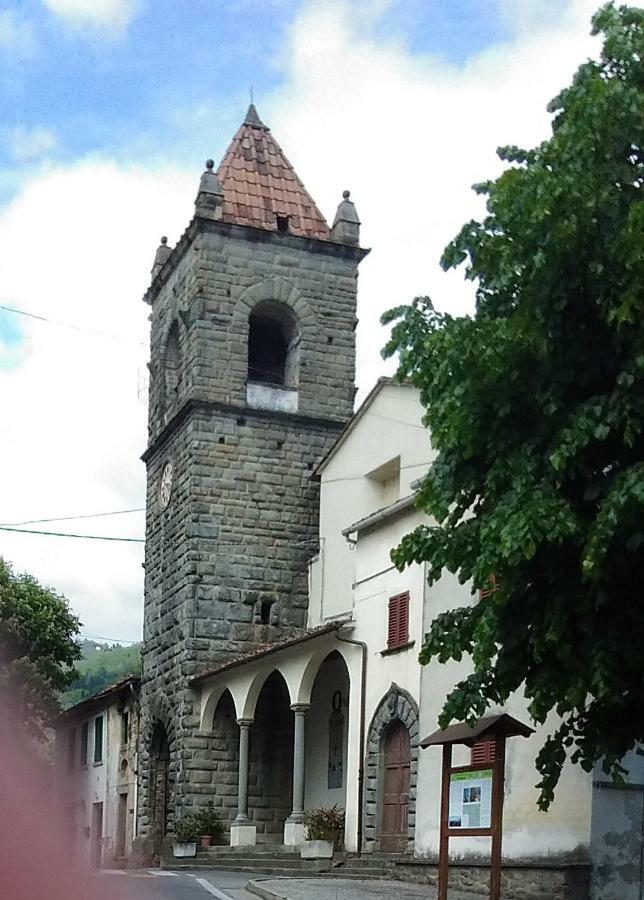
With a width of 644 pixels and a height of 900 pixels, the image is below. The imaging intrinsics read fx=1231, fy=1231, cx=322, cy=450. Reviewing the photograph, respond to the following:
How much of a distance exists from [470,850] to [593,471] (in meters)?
8.28

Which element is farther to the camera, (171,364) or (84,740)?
(84,740)

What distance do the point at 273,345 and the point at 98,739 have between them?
1461cm

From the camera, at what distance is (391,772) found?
20.3 m

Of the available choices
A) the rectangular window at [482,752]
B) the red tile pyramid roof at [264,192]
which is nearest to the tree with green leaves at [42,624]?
the red tile pyramid roof at [264,192]

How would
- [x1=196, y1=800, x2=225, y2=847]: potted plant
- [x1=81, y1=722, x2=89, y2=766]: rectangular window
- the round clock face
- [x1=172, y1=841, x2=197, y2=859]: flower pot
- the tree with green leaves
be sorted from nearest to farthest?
1. [x1=172, y1=841, x2=197, y2=859]: flower pot
2. [x1=196, y1=800, x2=225, y2=847]: potted plant
3. the round clock face
4. the tree with green leaves
5. [x1=81, y1=722, x2=89, y2=766]: rectangular window

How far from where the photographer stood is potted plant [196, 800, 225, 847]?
25.7 metres

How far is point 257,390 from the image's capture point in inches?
1156

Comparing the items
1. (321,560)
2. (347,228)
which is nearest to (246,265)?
(347,228)

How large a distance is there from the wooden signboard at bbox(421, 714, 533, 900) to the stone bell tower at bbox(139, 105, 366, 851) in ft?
51.2

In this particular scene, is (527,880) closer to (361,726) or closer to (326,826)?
(361,726)

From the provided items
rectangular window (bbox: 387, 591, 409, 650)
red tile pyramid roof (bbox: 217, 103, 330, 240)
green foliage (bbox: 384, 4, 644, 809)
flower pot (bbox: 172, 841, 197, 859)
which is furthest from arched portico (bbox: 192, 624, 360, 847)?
green foliage (bbox: 384, 4, 644, 809)

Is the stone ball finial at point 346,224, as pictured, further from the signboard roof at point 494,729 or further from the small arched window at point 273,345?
the signboard roof at point 494,729

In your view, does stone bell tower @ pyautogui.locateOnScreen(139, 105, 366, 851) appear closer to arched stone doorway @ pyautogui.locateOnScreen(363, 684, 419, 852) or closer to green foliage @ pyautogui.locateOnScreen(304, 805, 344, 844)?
green foliage @ pyautogui.locateOnScreen(304, 805, 344, 844)

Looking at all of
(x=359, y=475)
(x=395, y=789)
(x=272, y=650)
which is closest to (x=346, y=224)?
(x=359, y=475)
